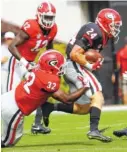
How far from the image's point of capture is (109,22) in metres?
7.76

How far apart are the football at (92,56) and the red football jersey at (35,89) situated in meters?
0.76

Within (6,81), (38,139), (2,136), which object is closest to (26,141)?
(38,139)

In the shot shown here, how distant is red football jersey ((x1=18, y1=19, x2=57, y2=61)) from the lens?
855 centimetres

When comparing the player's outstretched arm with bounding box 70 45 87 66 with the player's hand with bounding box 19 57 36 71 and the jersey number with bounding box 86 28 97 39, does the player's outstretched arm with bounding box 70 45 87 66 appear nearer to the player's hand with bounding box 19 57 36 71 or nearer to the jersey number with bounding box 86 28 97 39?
the jersey number with bounding box 86 28 97 39

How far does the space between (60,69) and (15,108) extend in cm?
54

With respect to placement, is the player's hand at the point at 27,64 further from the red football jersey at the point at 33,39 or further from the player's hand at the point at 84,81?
the player's hand at the point at 84,81

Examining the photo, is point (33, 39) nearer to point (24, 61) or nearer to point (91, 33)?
point (24, 61)

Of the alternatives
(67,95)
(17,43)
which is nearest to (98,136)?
(67,95)

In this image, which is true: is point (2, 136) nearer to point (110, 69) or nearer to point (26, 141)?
point (26, 141)

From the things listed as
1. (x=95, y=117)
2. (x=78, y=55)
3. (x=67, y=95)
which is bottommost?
(x=95, y=117)

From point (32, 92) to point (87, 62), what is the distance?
88 centimetres

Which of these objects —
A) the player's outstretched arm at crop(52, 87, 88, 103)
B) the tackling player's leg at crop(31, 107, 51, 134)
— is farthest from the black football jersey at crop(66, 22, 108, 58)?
the tackling player's leg at crop(31, 107, 51, 134)

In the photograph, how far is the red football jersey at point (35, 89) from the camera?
6.91m

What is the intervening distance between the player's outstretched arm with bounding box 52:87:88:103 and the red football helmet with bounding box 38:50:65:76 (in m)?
0.24
